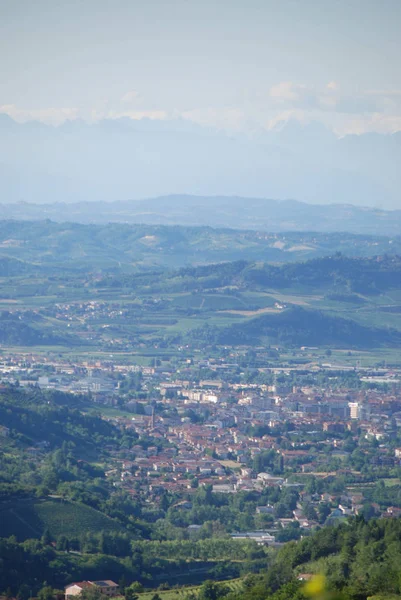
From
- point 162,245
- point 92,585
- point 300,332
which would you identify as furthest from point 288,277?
point 92,585

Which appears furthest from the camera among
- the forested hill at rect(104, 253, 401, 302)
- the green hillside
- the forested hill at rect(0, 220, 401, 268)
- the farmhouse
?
the forested hill at rect(0, 220, 401, 268)

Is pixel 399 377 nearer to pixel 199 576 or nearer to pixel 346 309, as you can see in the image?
pixel 346 309

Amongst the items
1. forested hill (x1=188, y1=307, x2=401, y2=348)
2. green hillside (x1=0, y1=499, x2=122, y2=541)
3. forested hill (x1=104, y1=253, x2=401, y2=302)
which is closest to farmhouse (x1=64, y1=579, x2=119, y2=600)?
green hillside (x1=0, y1=499, x2=122, y2=541)

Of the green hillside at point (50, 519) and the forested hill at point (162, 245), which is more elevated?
the forested hill at point (162, 245)

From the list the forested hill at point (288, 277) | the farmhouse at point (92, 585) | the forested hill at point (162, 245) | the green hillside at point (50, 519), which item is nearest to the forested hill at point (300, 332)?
the forested hill at point (288, 277)

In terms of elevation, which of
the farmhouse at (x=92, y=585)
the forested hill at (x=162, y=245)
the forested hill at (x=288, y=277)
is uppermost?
the forested hill at (x=162, y=245)

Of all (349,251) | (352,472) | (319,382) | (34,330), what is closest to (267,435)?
(352,472)

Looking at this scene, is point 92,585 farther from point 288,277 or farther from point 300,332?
point 288,277

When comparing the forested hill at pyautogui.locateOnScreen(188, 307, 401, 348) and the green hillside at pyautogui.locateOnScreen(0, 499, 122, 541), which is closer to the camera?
the green hillside at pyautogui.locateOnScreen(0, 499, 122, 541)

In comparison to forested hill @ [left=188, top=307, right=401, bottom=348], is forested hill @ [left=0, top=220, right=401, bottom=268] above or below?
above

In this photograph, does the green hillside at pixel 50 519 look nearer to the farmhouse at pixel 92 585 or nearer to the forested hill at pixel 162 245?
the farmhouse at pixel 92 585

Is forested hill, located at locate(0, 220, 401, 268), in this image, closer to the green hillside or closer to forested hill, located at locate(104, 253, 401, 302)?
forested hill, located at locate(104, 253, 401, 302)
